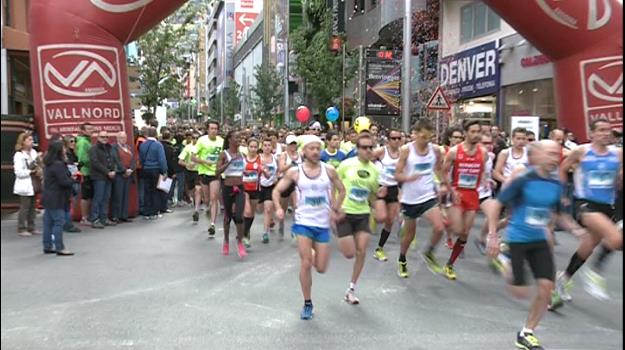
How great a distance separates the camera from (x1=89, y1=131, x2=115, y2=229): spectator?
34.4 feet

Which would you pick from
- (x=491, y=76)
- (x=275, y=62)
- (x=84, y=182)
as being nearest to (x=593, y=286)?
(x=84, y=182)

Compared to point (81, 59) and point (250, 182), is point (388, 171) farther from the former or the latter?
point (81, 59)

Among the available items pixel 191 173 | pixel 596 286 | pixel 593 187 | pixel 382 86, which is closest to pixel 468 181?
pixel 593 187

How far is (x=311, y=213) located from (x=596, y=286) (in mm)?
3166

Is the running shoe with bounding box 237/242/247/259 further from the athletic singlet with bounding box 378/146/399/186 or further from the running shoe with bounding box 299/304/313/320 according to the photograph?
the running shoe with bounding box 299/304/313/320

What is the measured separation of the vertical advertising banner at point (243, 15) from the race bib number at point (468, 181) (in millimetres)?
87710

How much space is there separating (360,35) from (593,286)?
106 feet

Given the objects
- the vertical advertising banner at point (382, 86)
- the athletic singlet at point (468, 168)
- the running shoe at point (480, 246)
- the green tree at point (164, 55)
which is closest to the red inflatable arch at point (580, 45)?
the running shoe at point (480, 246)

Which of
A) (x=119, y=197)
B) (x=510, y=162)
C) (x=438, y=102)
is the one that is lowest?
(x=119, y=197)

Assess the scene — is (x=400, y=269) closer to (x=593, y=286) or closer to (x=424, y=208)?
(x=424, y=208)

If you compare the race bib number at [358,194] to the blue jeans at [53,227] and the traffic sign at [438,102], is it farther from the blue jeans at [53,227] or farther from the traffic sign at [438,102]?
the traffic sign at [438,102]

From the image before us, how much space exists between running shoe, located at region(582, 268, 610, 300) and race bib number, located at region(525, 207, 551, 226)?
227 cm

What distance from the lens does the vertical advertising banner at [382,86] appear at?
2583cm

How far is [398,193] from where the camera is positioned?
8.55 meters
